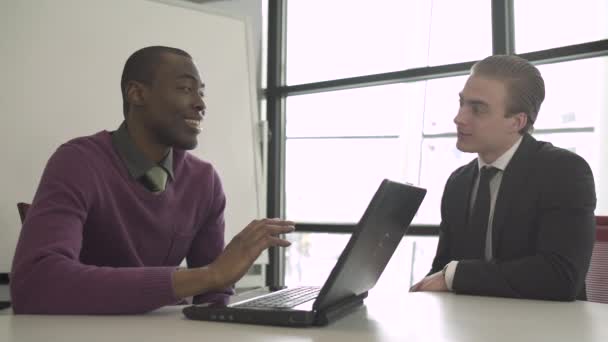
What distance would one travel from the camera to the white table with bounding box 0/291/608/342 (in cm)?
80

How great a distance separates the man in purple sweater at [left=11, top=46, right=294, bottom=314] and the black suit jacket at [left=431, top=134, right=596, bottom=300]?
0.61 meters

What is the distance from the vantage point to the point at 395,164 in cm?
336

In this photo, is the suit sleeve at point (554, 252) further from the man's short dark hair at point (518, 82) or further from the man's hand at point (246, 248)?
the man's hand at point (246, 248)

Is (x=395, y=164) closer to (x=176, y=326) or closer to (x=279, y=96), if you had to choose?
(x=279, y=96)

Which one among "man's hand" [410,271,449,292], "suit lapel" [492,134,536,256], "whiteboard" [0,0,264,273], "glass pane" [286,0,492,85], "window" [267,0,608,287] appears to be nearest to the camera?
"man's hand" [410,271,449,292]

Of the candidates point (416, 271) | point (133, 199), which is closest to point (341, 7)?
point (416, 271)

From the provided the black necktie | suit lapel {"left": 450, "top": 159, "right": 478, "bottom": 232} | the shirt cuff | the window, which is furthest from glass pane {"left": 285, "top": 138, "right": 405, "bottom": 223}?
the shirt cuff

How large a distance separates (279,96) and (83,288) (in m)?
2.60

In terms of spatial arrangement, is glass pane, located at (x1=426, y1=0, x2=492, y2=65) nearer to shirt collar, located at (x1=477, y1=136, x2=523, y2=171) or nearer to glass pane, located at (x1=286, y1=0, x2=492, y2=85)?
glass pane, located at (x1=286, y1=0, x2=492, y2=85)

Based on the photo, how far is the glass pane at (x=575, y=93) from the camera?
2.62m

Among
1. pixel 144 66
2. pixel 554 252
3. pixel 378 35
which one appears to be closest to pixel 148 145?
pixel 144 66

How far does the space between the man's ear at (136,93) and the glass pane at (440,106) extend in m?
1.80

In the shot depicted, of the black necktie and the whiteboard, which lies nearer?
the black necktie

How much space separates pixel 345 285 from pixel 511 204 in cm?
80
